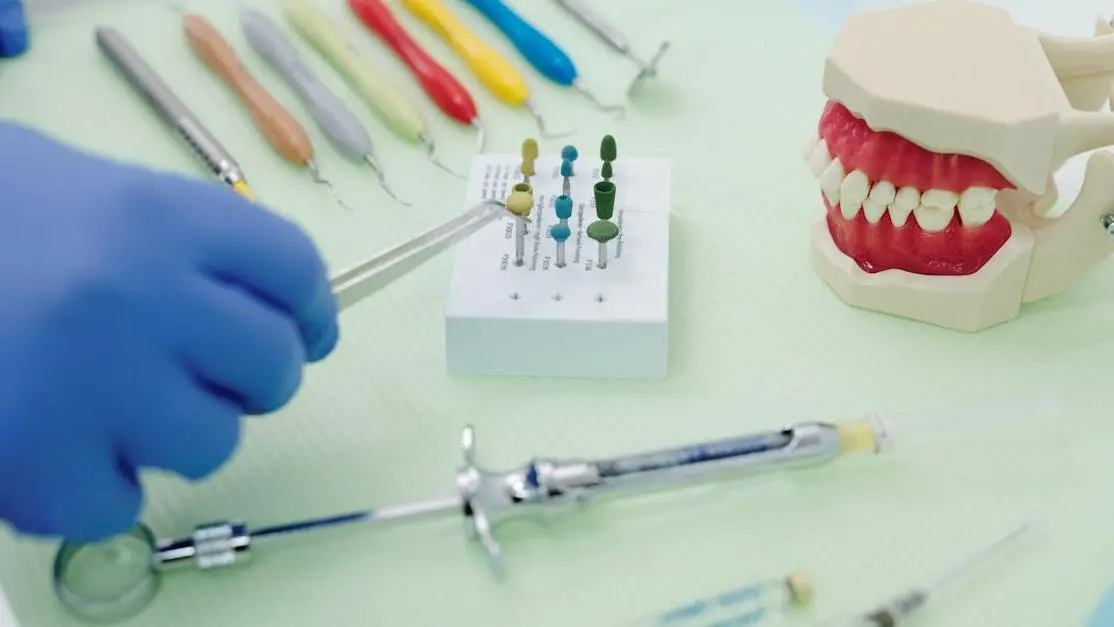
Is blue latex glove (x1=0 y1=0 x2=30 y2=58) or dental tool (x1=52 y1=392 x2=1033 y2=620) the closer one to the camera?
dental tool (x1=52 y1=392 x2=1033 y2=620)

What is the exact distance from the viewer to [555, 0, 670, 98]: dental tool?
39.3 inches

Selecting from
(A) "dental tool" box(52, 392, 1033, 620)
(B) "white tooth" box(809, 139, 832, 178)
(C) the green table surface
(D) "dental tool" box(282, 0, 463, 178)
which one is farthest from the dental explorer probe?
(B) "white tooth" box(809, 139, 832, 178)

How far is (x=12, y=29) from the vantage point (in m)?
1.03

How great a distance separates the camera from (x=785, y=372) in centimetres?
77

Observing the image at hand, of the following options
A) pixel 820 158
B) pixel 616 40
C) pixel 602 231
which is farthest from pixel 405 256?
pixel 616 40

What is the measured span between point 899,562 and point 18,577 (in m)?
0.48

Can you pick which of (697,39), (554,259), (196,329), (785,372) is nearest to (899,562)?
(785,372)

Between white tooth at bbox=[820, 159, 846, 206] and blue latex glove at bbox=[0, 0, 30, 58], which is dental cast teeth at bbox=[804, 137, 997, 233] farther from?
blue latex glove at bbox=[0, 0, 30, 58]

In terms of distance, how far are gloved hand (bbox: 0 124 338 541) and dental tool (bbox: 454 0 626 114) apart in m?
0.43

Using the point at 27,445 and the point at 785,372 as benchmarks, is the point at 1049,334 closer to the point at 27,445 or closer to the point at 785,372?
the point at 785,372

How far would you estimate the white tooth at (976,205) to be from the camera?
2.42 feet

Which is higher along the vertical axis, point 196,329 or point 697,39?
point 697,39

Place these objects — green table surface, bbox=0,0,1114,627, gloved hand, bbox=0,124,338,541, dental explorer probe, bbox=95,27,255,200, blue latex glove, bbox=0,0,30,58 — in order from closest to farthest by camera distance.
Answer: gloved hand, bbox=0,124,338,541 → green table surface, bbox=0,0,1114,627 → dental explorer probe, bbox=95,27,255,200 → blue latex glove, bbox=0,0,30,58

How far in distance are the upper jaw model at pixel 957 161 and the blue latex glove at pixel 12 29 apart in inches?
27.2
